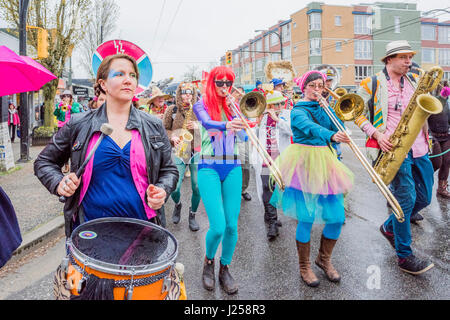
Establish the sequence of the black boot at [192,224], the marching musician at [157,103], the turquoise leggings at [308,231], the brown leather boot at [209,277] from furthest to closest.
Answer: the marching musician at [157,103] < the black boot at [192,224] < the turquoise leggings at [308,231] < the brown leather boot at [209,277]

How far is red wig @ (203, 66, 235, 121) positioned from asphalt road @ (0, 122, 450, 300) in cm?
166

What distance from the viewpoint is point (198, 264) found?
380 centimetres

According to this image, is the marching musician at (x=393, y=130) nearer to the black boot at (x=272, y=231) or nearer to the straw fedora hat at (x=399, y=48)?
the straw fedora hat at (x=399, y=48)

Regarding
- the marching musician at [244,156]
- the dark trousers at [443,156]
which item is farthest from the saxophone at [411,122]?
the dark trousers at [443,156]

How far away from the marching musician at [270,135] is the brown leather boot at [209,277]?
5.62ft

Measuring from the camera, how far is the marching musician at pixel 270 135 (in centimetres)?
504

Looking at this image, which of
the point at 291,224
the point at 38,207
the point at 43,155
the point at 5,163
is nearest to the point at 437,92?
the point at 291,224

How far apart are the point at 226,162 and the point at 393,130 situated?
181cm

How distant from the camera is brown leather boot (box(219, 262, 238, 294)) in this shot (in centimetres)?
316

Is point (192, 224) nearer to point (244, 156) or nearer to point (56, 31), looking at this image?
point (244, 156)

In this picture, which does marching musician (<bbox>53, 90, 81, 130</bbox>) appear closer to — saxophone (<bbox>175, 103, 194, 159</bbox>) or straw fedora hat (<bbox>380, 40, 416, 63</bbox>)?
saxophone (<bbox>175, 103, 194, 159</bbox>)

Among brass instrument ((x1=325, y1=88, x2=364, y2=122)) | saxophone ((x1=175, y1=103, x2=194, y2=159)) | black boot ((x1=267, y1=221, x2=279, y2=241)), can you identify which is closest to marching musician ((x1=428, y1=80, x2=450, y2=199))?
black boot ((x1=267, y1=221, x2=279, y2=241))

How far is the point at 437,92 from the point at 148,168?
5.42 metres

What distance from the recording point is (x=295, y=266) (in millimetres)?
3709
